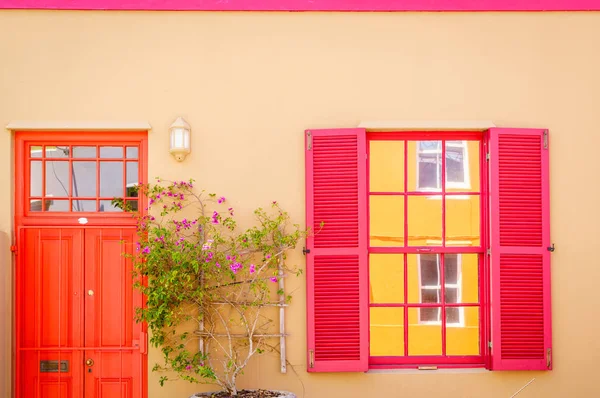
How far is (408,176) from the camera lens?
6941 millimetres

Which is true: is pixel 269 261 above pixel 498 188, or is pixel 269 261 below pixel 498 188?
below

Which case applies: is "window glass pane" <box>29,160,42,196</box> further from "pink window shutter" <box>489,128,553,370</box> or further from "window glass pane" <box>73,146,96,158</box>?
"pink window shutter" <box>489,128,553,370</box>

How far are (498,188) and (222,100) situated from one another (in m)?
2.55

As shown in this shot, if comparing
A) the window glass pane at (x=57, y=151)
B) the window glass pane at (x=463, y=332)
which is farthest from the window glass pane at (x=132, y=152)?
the window glass pane at (x=463, y=332)

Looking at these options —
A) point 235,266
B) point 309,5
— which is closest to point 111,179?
point 235,266

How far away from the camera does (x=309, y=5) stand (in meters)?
6.88

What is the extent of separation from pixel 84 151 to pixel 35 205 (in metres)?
0.64

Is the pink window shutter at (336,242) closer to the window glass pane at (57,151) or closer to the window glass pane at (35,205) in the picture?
the window glass pane at (57,151)

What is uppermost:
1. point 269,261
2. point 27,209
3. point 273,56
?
point 273,56

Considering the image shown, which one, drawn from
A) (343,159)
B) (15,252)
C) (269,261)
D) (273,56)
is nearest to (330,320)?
(269,261)

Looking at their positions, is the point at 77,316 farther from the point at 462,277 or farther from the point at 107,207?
the point at 462,277

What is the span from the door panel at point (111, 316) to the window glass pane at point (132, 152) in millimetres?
660

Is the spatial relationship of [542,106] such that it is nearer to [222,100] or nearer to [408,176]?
[408,176]

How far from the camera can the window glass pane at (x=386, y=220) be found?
Answer: 6918 mm
